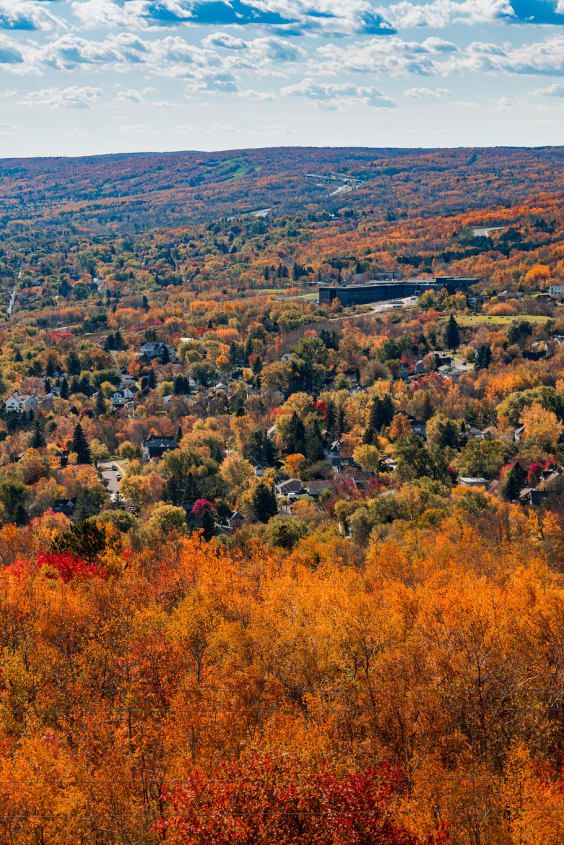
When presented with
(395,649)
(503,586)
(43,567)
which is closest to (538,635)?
(395,649)

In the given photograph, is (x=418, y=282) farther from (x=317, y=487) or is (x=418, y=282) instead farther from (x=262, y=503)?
(x=262, y=503)

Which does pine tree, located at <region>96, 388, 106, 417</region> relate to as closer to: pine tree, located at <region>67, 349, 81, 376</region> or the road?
pine tree, located at <region>67, 349, 81, 376</region>

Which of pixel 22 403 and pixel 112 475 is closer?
pixel 112 475

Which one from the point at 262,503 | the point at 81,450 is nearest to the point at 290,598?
the point at 262,503

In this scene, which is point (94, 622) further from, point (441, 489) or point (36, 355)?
point (36, 355)

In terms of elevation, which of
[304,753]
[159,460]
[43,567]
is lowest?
[159,460]
